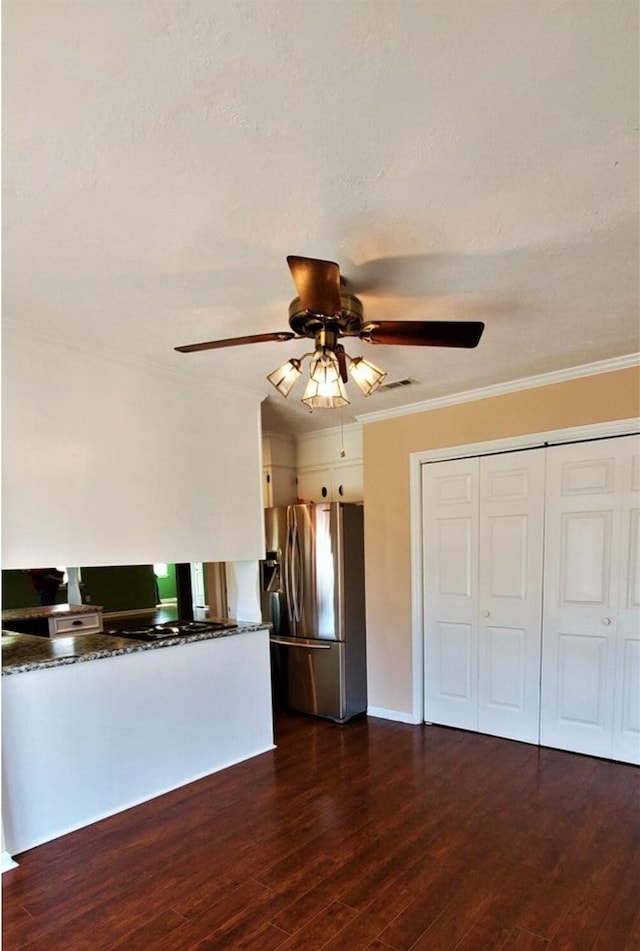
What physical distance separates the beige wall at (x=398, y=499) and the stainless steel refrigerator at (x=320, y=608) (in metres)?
0.12

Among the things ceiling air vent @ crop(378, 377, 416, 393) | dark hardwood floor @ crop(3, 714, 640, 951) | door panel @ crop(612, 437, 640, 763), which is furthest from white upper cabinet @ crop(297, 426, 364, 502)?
dark hardwood floor @ crop(3, 714, 640, 951)

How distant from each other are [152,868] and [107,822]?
1.63 feet

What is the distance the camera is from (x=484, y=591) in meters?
3.70

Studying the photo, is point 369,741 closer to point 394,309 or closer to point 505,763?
point 505,763

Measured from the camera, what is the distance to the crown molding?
3121 mm

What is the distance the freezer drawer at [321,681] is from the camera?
13.1 feet

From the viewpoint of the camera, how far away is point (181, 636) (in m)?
3.10

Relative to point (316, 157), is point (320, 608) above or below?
below

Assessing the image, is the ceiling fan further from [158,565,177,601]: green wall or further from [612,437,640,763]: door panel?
[158,565,177,601]: green wall

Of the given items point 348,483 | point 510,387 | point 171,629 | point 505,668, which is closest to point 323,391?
point 510,387

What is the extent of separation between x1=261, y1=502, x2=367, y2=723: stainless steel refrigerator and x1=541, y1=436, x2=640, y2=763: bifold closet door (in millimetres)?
1431

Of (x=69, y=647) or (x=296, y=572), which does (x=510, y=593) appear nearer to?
(x=296, y=572)

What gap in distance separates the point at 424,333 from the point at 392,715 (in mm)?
3286

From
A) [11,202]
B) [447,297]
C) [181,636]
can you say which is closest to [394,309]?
[447,297]
